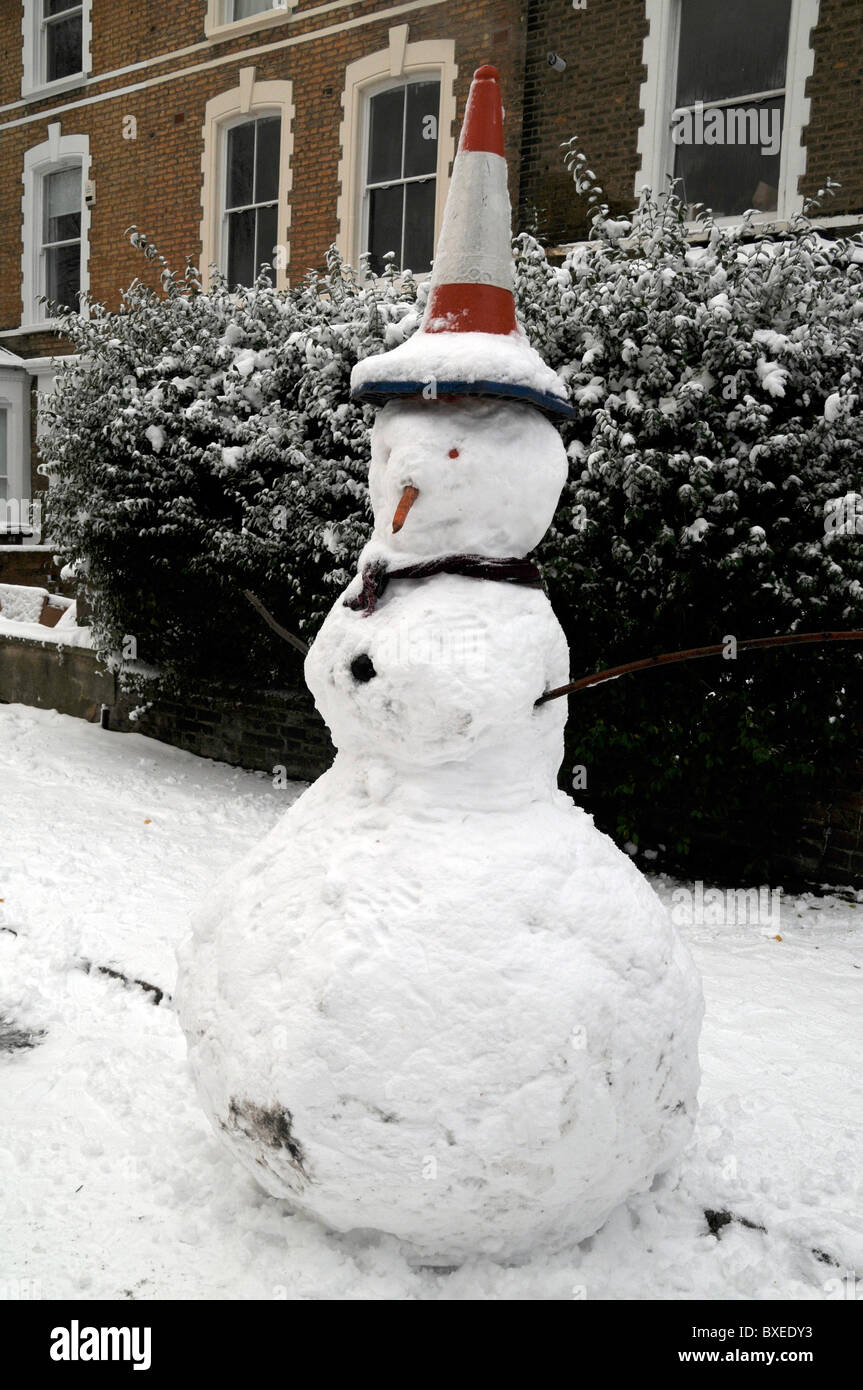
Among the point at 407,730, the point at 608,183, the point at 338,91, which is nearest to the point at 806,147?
the point at 608,183

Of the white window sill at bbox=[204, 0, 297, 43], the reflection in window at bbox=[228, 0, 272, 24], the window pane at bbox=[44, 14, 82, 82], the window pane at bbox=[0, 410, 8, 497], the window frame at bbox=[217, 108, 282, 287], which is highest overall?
the window pane at bbox=[44, 14, 82, 82]

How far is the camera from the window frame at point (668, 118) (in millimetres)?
9109

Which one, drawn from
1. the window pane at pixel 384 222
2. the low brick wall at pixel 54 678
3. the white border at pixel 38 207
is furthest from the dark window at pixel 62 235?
the low brick wall at pixel 54 678

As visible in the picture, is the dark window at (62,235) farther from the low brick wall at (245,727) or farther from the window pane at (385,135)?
the low brick wall at (245,727)

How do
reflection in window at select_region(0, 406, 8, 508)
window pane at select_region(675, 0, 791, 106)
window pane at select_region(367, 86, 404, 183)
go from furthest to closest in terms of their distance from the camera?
reflection in window at select_region(0, 406, 8, 508), window pane at select_region(367, 86, 404, 183), window pane at select_region(675, 0, 791, 106)

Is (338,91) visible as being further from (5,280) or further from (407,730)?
(407,730)

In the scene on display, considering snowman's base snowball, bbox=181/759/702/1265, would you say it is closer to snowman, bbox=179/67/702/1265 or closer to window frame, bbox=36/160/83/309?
snowman, bbox=179/67/702/1265

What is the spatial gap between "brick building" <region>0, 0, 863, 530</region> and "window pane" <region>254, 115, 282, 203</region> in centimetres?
4

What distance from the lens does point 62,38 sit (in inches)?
607

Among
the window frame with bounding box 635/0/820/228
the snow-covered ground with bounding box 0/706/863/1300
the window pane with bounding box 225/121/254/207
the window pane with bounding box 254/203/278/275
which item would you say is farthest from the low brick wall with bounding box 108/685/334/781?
the window pane with bounding box 225/121/254/207

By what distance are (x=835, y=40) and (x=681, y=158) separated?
5.19 feet

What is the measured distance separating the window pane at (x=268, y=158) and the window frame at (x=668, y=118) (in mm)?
5214

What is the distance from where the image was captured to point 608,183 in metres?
9.93

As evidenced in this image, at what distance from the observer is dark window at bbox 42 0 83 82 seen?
49.8 ft
